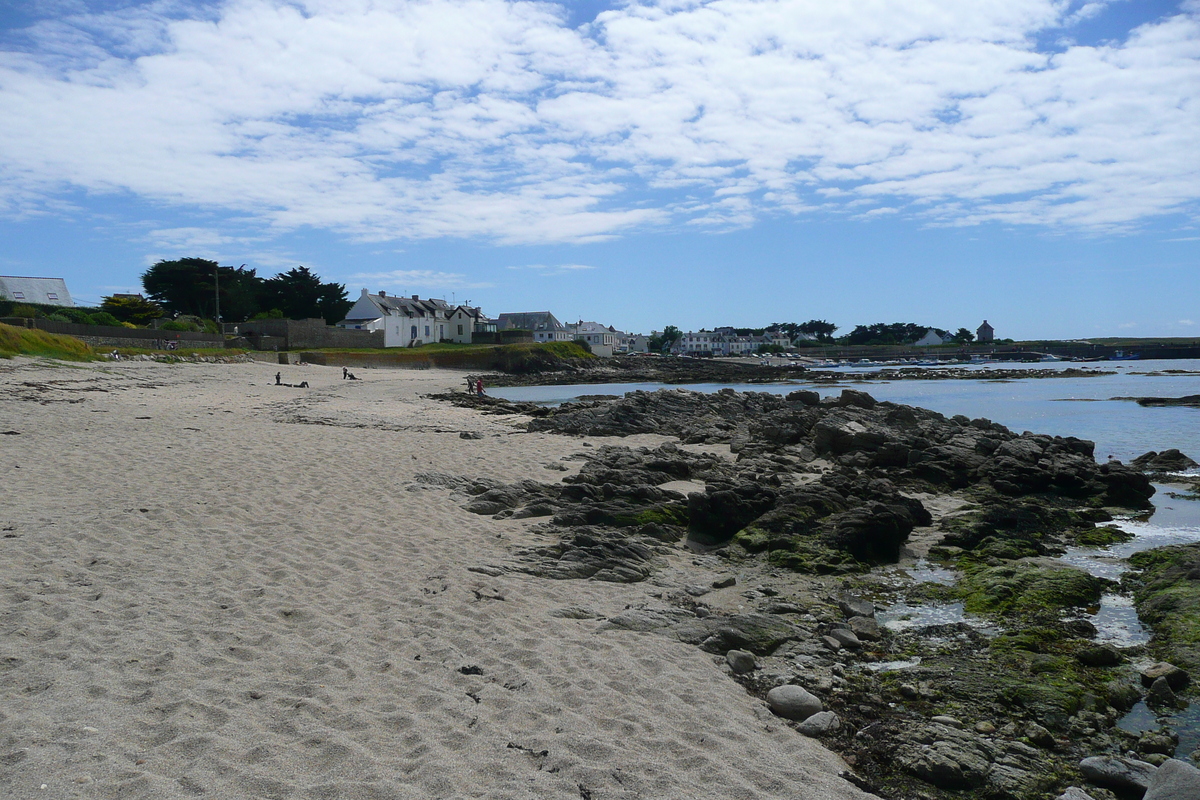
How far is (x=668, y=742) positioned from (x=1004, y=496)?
1147 cm

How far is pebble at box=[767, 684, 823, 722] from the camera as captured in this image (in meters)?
5.13

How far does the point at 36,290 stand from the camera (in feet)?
185

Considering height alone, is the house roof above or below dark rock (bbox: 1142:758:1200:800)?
above

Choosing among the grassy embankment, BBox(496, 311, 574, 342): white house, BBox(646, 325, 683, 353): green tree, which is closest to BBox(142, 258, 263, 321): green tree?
the grassy embankment

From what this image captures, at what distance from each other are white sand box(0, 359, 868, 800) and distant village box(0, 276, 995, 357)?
53436 millimetres

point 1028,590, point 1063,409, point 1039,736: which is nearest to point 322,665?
point 1039,736

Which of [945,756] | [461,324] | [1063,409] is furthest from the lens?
[461,324]

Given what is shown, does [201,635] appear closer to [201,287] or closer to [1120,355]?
[201,287]

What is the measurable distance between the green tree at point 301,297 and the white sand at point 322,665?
71136 mm

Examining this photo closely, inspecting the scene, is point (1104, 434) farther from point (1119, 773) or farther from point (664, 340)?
point (664, 340)

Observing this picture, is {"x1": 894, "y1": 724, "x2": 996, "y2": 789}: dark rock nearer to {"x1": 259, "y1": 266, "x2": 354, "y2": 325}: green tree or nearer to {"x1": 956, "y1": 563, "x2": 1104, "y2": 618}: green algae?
{"x1": 956, "y1": 563, "x2": 1104, "y2": 618}: green algae

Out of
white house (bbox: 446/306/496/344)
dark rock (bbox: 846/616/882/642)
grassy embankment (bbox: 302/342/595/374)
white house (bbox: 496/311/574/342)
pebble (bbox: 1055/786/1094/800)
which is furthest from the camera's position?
white house (bbox: 496/311/574/342)

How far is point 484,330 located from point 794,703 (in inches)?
3951

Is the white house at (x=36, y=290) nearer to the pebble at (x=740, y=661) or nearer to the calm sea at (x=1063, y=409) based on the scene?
the calm sea at (x=1063, y=409)
